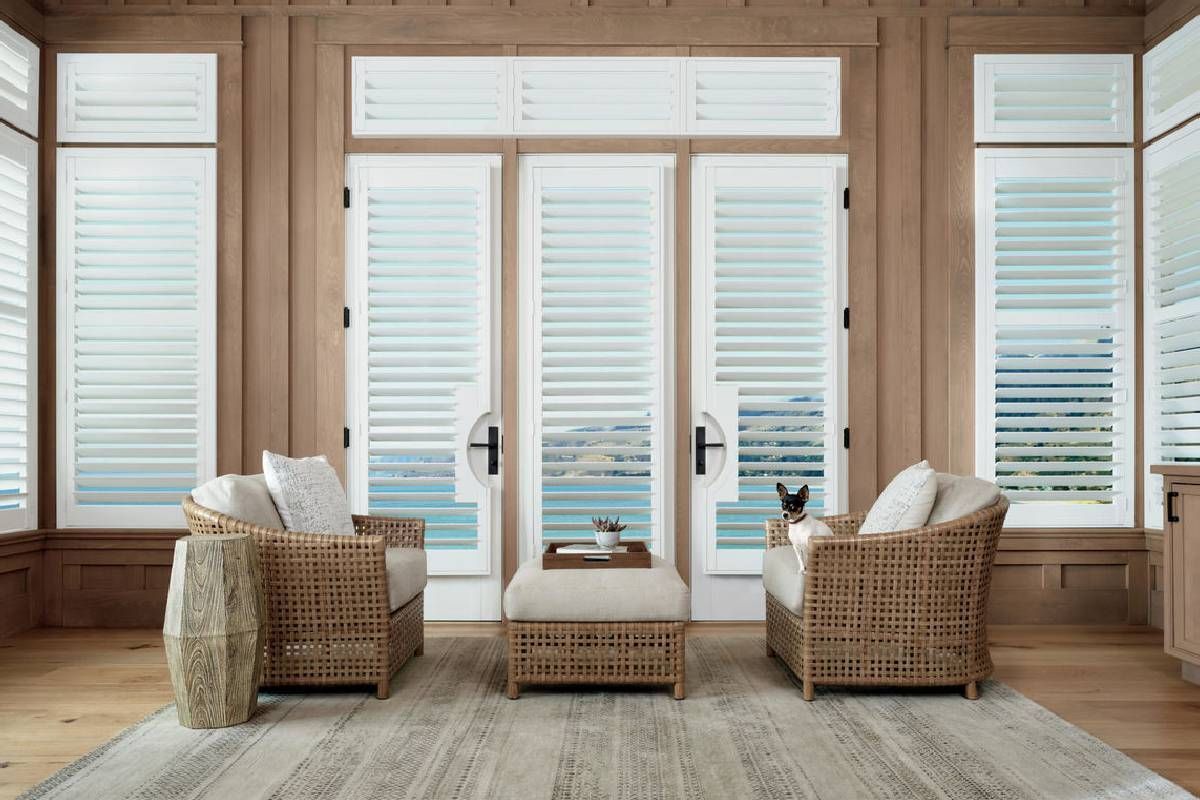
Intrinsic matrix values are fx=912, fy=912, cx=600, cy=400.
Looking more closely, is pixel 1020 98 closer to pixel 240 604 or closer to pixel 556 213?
pixel 556 213

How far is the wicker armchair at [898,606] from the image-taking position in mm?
3395

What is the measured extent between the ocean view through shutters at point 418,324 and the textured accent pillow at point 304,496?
0.90 metres

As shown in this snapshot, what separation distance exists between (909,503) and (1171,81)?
115 inches

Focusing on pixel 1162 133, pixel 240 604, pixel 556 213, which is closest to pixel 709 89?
pixel 556 213

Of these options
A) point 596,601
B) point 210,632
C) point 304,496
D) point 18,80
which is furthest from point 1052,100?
point 18,80

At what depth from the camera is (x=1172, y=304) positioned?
4648mm

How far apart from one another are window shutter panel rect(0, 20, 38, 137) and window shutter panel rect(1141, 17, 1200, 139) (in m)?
5.89

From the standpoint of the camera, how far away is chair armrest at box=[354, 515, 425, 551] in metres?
4.28

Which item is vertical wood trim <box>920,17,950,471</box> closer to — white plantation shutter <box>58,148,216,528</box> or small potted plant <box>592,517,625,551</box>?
small potted plant <box>592,517,625,551</box>

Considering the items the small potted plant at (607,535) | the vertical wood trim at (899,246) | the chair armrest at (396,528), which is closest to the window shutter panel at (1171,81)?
the vertical wood trim at (899,246)

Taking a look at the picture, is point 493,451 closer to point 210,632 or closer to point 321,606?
point 321,606

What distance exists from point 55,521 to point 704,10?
4402 mm

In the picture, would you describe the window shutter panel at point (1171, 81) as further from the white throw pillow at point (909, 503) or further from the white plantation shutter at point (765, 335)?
the white throw pillow at point (909, 503)

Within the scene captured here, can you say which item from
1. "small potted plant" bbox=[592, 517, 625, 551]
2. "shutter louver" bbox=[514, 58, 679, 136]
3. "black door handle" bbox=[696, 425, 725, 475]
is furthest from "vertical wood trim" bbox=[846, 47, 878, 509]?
"small potted plant" bbox=[592, 517, 625, 551]
